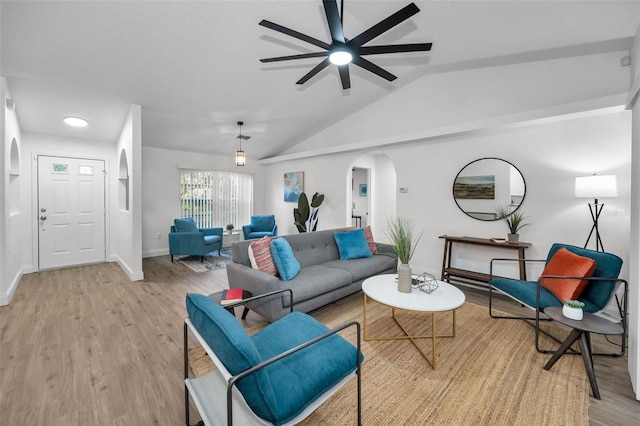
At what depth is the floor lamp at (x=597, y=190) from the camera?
2.64 m

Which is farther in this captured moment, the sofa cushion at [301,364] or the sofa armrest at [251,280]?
the sofa armrest at [251,280]

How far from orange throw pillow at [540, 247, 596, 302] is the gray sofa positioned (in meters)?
1.69

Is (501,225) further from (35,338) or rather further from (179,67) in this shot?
(35,338)

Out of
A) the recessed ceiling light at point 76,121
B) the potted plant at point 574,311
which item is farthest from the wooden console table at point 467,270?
the recessed ceiling light at point 76,121

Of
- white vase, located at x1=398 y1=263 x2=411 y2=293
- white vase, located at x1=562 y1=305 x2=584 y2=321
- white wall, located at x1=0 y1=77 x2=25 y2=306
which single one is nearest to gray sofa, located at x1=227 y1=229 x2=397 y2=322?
white vase, located at x1=398 y1=263 x2=411 y2=293

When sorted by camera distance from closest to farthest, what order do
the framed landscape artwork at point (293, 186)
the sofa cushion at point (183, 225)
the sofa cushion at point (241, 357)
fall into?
the sofa cushion at point (241, 357), the sofa cushion at point (183, 225), the framed landscape artwork at point (293, 186)

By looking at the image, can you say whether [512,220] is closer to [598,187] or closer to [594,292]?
[598,187]

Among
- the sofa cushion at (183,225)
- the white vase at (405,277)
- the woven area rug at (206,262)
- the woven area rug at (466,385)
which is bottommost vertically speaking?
the woven area rug at (466,385)

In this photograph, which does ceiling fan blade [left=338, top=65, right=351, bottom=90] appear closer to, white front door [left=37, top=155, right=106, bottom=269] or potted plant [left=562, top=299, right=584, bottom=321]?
potted plant [left=562, top=299, right=584, bottom=321]

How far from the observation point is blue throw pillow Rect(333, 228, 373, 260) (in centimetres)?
356

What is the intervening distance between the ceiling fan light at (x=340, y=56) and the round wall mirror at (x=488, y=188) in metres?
2.72

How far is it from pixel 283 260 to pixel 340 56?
1.94 meters

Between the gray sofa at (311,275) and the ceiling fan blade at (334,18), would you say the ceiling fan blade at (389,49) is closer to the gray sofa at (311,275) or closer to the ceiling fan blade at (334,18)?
the ceiling fan blade at (334,18)

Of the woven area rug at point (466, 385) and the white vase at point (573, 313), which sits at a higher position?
the white vase at point (573, 313)
